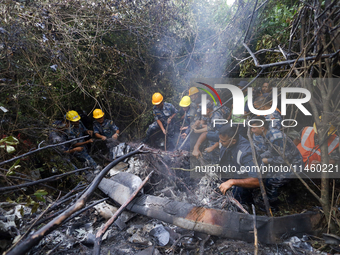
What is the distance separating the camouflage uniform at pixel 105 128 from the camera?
5.53m

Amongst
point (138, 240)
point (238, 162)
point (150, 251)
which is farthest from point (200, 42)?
point (150, 251)

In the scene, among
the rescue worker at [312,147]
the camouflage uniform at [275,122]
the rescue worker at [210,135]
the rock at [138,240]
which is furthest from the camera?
the rescue worker at [210,135]

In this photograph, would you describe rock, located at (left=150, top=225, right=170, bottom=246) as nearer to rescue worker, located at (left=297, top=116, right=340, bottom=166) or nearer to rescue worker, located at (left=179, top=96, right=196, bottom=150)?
rescue worker, located at (left=297, top=116, right=340, bottom=166)

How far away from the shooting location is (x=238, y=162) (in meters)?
3.20

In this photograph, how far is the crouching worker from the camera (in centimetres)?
278

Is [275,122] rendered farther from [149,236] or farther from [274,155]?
[149,236]

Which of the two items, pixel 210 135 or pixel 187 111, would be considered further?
pixel 187 111

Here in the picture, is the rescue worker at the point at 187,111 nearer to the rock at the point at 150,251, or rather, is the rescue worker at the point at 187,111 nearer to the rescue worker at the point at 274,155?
the rescue worker at the point at 274,155

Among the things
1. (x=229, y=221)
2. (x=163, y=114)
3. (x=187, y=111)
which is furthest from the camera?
A: (x=187, y=111)

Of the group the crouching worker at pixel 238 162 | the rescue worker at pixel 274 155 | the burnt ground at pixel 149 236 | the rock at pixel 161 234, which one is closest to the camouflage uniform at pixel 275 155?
the rescue worker at pixel 274 155

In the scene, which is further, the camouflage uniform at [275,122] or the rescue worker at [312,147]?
the camouflage uniform at [275,122]

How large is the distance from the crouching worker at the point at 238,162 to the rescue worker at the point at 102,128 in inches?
129

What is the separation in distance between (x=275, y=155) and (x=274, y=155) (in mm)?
17

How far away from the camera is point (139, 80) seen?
6488mm
